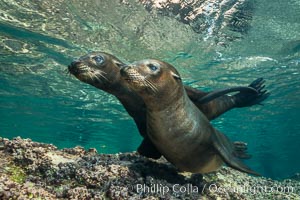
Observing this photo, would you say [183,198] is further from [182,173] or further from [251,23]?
[251,23]

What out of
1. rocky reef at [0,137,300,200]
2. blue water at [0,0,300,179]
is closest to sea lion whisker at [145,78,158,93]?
rocky reef at [0,137,300,200]

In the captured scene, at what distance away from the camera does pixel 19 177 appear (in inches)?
158

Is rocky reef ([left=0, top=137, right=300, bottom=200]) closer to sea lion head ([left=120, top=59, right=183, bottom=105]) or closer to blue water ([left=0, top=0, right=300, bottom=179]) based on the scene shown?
sea lion head ([left=120, top=59, right=183, bottom=105])

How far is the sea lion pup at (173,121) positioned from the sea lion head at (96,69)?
3.65 ft

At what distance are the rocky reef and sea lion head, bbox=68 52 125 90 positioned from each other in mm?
1391

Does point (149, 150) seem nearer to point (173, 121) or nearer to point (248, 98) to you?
point (173, 121)

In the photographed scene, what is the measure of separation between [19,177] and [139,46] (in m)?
12.3

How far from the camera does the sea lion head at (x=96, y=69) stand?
475 centimetres

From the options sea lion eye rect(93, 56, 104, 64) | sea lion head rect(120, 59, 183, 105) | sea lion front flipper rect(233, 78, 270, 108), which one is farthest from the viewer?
sea lion front flipper rect(233, 78, 270, 108)

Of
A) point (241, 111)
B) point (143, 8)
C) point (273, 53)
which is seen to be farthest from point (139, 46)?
point (241, 111)

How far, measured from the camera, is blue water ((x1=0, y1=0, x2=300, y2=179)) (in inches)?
486

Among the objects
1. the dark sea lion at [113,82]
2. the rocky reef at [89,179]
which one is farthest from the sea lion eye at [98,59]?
the rocky reef at [89,179]

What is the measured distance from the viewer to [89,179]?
405 centimetres

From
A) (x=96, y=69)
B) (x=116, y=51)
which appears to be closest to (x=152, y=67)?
(x=96, y=69)
